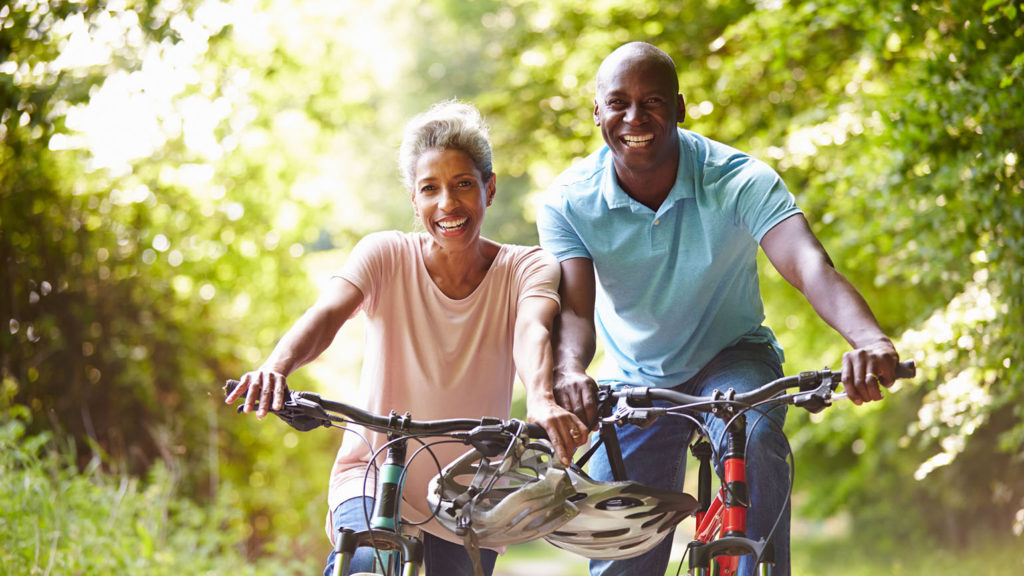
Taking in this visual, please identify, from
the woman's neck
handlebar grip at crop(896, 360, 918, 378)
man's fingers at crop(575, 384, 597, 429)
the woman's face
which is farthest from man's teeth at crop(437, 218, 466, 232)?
handlebar grip at crop(896, 360, 918, 378)

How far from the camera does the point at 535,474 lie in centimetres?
258

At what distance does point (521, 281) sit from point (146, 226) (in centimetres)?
635

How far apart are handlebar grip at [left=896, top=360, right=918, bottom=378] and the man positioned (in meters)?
0.63

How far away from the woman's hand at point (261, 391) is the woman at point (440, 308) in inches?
Answer: 14.3

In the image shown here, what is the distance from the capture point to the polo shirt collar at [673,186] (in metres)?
3.21

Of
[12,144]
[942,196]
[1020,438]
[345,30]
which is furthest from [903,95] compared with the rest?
[345,30]

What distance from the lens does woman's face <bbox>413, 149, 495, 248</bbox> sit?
302cm

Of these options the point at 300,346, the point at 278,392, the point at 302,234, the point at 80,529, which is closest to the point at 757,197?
the point at 300,346

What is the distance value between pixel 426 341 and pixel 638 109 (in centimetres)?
95

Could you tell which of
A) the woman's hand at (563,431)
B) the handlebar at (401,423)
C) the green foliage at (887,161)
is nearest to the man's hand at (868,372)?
the woman's hand at (563,431)

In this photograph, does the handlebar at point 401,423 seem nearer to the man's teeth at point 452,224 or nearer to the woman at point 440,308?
the woman at point 440,308

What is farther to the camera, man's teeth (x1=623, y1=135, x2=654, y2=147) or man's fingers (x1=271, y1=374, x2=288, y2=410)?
man's teeth (x1=623, y1=135, x2=654, y2=147)

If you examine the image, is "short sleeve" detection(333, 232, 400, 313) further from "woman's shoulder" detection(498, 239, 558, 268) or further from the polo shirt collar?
the polo shirt collar

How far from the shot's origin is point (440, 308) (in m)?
3.12
